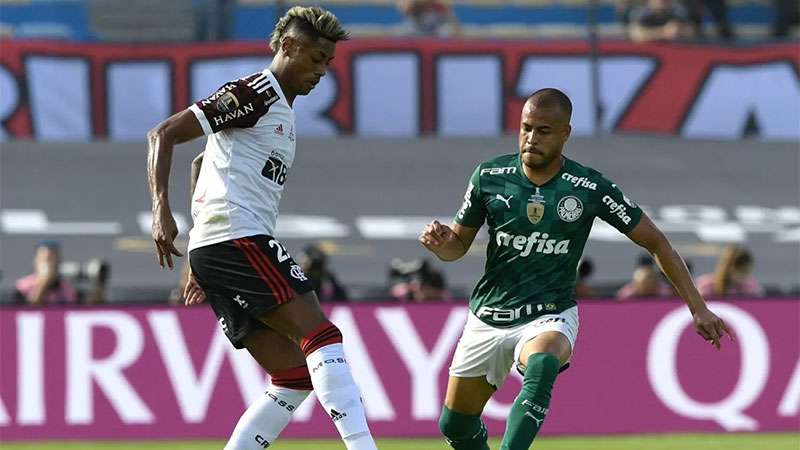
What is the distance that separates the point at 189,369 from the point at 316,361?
18.8ft

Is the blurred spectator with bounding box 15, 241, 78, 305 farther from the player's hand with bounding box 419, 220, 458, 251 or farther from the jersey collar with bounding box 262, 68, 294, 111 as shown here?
the jersey collar with bounding box 262, 68, 294, 111

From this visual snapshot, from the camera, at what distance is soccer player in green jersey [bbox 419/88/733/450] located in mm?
7512

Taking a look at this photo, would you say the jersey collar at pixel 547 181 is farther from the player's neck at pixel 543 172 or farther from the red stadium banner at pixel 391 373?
the red stadium banner at pixel 391 373

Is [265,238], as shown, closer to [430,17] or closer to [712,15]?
[430,17]

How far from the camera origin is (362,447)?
6.95m

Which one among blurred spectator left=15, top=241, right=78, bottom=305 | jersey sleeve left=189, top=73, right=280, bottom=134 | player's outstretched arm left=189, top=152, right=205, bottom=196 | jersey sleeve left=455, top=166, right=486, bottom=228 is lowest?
blurred spectator left=15, top=241, right=78, bottom=305

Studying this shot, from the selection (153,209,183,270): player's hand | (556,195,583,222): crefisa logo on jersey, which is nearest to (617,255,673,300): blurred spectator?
(556,195,583,222): crefisa logo on jersey

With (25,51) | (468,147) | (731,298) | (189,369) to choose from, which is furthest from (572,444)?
(25,51)

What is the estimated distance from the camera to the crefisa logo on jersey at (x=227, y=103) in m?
7.03

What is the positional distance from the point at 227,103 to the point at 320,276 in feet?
21.7

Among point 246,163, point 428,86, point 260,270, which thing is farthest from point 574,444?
point 428,86

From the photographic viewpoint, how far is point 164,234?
6.73 m

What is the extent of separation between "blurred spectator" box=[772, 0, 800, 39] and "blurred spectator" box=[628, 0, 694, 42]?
1442mm

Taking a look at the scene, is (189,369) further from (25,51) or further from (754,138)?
(754,138)
